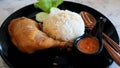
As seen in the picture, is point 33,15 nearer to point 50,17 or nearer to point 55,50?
point 50,17

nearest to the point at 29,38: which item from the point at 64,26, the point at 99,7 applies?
the point at 64,26

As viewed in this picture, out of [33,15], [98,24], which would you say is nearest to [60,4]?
[33,15]

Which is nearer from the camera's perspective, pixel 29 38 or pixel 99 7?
pixel 29 38

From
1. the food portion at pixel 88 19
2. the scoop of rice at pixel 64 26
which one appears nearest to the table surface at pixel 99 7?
the food portion at pixel 88 19

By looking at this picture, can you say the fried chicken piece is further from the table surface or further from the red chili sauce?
the table surface

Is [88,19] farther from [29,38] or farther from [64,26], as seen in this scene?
[29,38]

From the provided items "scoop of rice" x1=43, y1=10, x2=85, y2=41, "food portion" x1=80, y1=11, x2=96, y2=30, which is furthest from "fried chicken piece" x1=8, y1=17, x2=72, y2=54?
"food portion" x1=80, y1=11, x2=96, y2=30
